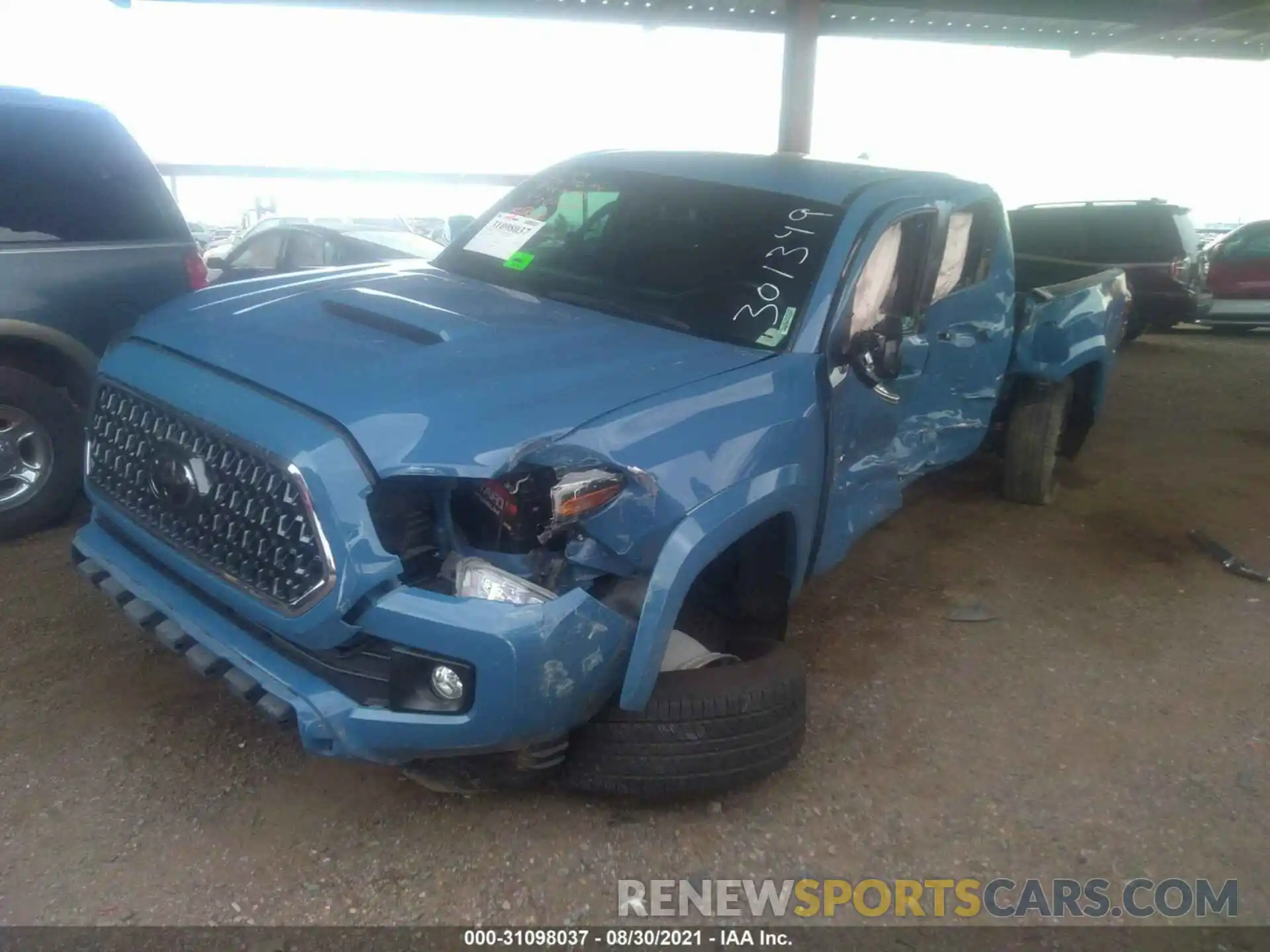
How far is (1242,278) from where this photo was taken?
11781 mm

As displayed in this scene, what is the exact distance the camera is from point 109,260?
14.1 ft

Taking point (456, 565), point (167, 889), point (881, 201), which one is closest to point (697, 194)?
point (881, 201)

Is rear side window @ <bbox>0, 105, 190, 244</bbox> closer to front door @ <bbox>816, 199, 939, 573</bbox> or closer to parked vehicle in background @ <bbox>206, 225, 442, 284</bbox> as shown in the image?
front door @ <bbox>816, 199, 939, 573</bbox>

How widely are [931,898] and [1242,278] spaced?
39.1 feet

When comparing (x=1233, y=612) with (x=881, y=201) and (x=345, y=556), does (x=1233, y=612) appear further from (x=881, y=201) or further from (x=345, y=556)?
(x=345, y=556)

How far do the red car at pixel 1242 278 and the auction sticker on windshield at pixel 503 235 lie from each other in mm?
10558

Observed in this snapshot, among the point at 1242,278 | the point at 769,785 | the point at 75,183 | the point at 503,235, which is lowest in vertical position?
the point at 1242,278

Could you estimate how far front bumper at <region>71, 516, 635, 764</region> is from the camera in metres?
2.16

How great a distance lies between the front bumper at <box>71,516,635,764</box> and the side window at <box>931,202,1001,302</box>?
231 cm

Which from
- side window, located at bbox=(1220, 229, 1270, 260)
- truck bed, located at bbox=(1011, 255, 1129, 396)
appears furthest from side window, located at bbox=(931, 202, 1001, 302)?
side window, located at bbox=(1220, 229, 1270, 260)

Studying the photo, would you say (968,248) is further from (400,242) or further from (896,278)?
(400,242)

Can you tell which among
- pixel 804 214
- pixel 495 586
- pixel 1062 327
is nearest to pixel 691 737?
pixel 495 586

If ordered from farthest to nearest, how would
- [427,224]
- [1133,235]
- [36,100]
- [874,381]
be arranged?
[427,224] → [1133,235] → [36,100] → [874,381]

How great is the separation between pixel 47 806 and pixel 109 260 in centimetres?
258
